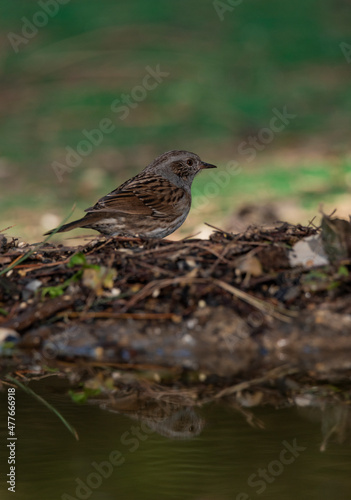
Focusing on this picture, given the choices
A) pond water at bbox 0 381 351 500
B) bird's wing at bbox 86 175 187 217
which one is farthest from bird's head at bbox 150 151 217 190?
pond water at bbox 0 381 351 500

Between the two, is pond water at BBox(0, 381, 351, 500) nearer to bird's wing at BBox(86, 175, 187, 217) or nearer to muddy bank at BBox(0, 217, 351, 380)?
muddy bank at BBox(0, 217, 351, 380)

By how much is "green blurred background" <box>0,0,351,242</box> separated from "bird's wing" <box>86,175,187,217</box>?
11.0ft

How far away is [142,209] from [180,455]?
4395 millimetres

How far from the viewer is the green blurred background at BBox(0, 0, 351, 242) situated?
47.8ft

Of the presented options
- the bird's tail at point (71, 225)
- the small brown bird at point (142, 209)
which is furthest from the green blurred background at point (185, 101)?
the bird's tail at point (71, 225)

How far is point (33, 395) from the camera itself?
15.8 ft

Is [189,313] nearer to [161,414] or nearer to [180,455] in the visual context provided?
[161,414]

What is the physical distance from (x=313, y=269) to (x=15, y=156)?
12.0 meters

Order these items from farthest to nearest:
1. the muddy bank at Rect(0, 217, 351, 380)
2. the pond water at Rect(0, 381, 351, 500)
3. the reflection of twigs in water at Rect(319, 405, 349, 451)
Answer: the muddy bank at Rect(0, 217, 351, 380) < the reflection of twigs in water at Rect(319, 405, 349, 451) < the pond water at Rect(0, 381, 351, 500)

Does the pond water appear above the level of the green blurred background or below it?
below

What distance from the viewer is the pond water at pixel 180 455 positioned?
3.58m

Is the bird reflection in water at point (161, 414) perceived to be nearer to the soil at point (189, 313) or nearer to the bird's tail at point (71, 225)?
the soil at point (189, 313)

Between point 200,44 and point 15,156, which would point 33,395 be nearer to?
point 15,156

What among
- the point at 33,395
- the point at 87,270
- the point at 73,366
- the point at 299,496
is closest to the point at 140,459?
the point at 299,496
